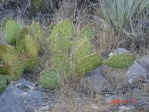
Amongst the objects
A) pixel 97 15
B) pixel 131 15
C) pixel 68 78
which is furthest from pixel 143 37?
pixel 68 78

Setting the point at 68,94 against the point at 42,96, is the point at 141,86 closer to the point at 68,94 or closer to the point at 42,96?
the point at 68,94

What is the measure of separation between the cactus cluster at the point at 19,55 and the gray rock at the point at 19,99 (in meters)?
0.11

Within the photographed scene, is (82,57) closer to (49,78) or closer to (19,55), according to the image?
(49,78)

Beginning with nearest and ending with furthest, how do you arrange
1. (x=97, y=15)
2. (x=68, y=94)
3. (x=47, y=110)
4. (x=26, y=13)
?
(x=47, y=110) < (x=68, y=94) < (x=97, y=15) < (x=26, y=13)

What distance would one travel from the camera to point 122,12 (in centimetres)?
502

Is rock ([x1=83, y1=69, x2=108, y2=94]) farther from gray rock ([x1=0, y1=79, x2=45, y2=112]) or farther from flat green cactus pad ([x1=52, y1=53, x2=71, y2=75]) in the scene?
gray rock ([x1=0, y1=79, x2=45, y2=112])

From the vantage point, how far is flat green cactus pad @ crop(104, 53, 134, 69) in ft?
12.5

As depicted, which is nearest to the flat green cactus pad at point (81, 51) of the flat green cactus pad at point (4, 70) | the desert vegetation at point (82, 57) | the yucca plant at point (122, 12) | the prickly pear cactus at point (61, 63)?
the desert vegetation at point (82, 57)

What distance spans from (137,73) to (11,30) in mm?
1527

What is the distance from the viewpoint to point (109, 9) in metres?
5.20

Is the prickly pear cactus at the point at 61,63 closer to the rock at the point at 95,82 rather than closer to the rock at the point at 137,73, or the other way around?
the rock at the point at 95,82

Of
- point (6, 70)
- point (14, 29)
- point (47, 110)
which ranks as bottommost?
point (47, 110)

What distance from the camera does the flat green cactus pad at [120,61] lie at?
380 centimetres

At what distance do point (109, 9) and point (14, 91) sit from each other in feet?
7.19
